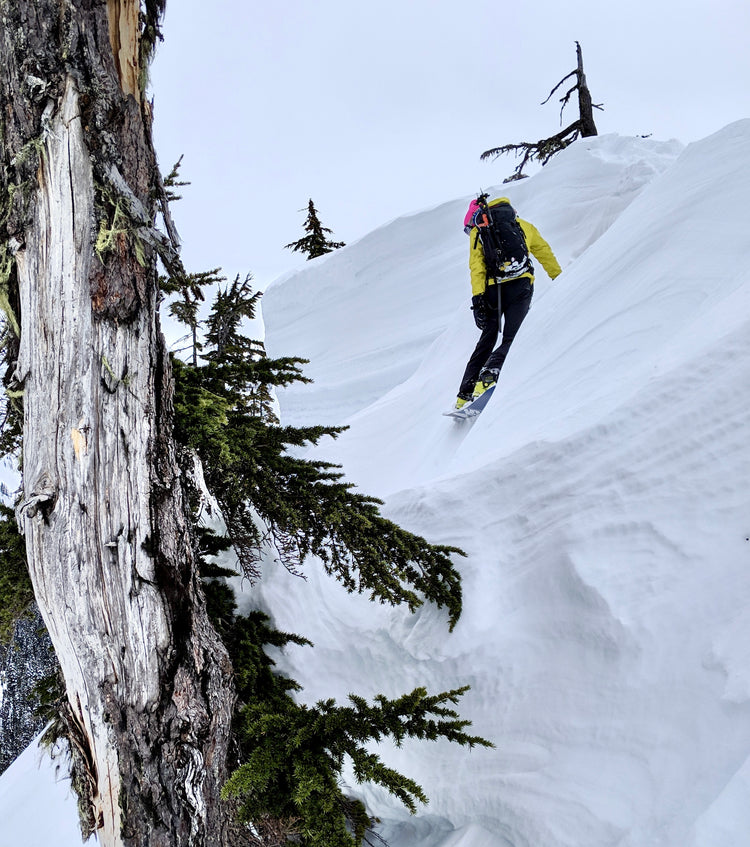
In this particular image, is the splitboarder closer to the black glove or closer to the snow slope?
the black glove

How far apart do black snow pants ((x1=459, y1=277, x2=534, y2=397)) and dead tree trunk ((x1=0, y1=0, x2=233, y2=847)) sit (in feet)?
13.7

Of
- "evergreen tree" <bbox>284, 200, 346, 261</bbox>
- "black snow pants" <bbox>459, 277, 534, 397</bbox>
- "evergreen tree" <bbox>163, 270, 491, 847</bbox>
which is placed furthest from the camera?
"evergreen tree" <bbox>284, 200, 346, 261</bbox>

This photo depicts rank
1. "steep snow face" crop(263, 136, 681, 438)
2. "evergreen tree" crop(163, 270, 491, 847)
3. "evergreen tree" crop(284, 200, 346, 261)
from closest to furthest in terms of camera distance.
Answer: "evergreen tree" crop(163, 270, 491, 847), "steep snow face" crop(263, 136, 681, 438), "evergreen tree" crop(284, 200, 346, 261)

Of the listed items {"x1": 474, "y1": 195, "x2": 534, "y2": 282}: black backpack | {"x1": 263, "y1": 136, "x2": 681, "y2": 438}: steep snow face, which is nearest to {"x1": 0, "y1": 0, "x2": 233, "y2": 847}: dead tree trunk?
{"x1": 474, "y1": 195, "x2": 534, "y2": 282}: black backpack

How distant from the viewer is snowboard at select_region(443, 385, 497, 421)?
5.85 meters

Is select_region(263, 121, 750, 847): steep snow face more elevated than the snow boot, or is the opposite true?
the snow boot

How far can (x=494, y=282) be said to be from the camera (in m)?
6.13

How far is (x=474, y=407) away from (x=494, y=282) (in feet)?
4.67

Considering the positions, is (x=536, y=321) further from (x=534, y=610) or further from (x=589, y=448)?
(x=534, y=610)

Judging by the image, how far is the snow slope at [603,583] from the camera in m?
2.34

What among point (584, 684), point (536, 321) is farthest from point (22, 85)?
point (536, 321)

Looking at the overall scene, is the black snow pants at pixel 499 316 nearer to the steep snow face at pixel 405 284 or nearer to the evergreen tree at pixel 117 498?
the steep snow face at pixel 405 284

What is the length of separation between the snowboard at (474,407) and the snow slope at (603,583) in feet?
1.05

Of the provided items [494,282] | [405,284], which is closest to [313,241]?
[405,284]
